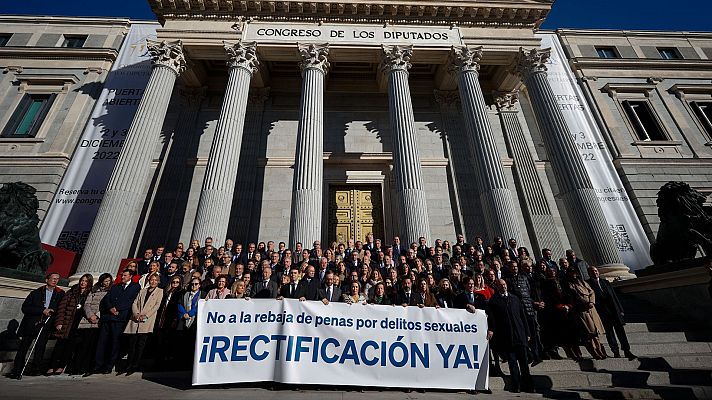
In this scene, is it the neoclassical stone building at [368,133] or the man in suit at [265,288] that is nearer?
the man in suit at [265,288]

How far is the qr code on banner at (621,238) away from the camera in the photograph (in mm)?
12570

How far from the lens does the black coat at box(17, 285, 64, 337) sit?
5230mm

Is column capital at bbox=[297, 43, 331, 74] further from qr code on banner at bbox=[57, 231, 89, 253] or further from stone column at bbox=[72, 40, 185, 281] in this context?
qr code on banner at bbox=[57, 231, 89, 253]

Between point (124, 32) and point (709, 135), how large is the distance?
1326 inches

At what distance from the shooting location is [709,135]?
16.7 meters

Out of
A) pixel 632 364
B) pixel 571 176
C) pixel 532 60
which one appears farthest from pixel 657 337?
pixel 532 60

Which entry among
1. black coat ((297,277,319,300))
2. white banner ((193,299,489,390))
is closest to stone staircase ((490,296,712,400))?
white banner ((193,299,489,390))

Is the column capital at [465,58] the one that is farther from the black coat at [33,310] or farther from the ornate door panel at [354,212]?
the black coat at [33,310]

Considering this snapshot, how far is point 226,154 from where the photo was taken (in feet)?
37.8

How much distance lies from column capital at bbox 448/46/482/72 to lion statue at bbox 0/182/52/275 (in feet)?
50.9

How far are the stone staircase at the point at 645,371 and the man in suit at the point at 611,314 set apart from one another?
10.6 inches

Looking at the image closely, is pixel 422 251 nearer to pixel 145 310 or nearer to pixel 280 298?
pixel 280 298

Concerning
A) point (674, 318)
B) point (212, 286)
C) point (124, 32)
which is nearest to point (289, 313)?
point (212, 286)

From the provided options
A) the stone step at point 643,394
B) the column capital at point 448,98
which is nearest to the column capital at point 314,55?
the column capital at point 448,98
